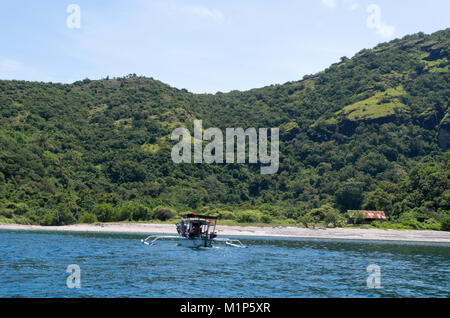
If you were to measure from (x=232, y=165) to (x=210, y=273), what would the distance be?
128 meters

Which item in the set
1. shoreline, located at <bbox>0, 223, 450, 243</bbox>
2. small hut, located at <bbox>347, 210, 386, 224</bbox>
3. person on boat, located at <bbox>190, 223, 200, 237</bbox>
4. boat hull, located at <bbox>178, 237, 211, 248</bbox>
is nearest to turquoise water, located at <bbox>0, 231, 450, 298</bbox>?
boat hull, located at <bbox>178, 237, 211, 248</bbox>

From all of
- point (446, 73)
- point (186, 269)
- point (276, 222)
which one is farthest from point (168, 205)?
point (446, 73)

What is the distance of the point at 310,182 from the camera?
151375mm

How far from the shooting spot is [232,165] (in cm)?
16300

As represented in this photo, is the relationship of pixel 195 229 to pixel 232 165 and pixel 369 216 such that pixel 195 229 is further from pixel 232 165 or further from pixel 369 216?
pixel 232 165

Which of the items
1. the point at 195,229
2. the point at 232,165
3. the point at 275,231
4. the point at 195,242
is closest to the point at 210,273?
the point at 195,242

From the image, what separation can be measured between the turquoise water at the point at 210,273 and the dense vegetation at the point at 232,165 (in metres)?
50.5

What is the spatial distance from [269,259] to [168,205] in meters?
78.1

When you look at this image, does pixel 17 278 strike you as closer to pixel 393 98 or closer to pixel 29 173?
pixel 29 173

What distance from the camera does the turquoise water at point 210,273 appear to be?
2731cm

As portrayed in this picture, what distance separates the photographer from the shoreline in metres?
82.9

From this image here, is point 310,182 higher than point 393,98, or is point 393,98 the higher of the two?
point 393,98

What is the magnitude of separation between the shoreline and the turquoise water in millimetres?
31527

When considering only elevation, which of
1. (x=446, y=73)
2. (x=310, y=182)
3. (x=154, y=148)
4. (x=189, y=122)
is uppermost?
(x=446, y=73)
